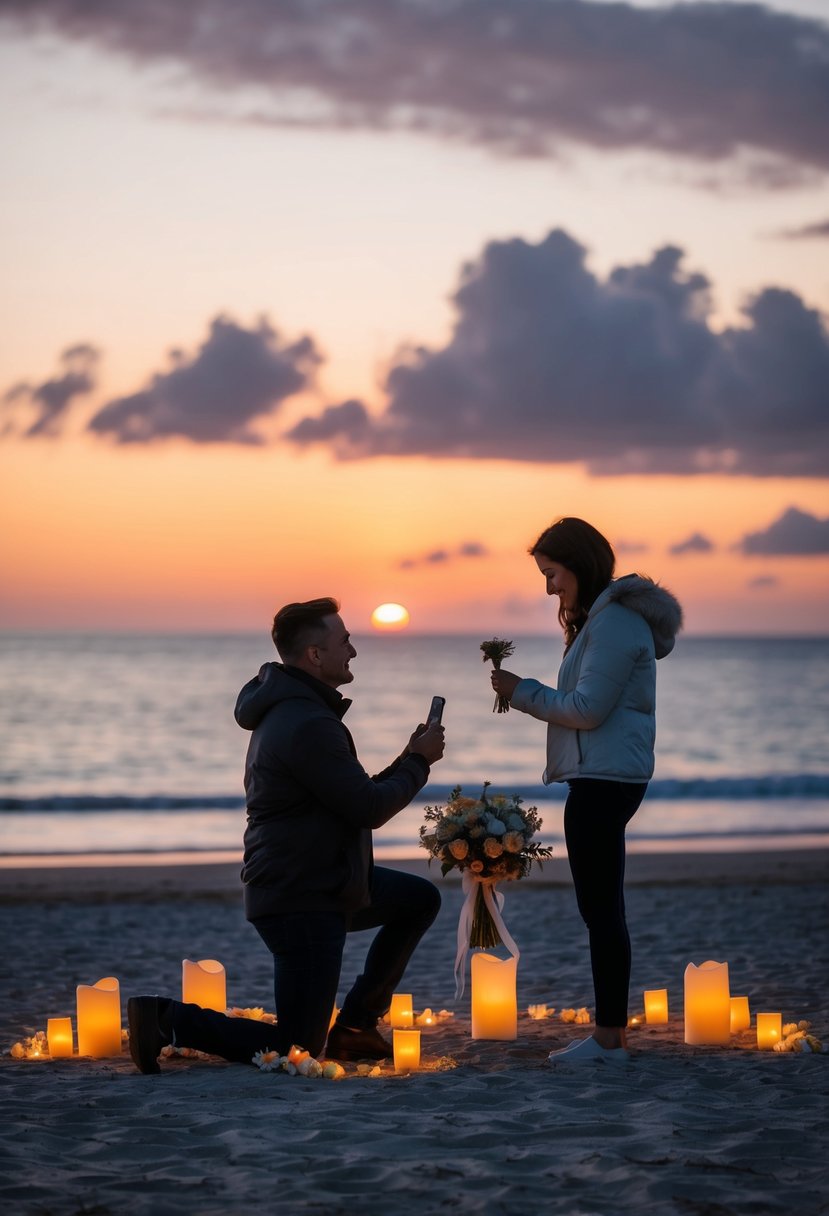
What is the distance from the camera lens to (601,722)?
18.2 ft

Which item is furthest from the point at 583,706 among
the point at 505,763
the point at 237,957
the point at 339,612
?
the point at 505,763

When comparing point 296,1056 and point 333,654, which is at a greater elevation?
point 333,654

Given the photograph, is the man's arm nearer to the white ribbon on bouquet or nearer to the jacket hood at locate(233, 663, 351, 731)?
the jacket hood at locate(233, 663, 351, 731)

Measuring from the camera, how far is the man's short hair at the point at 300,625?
220 inches

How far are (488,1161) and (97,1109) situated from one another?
1.45 meters

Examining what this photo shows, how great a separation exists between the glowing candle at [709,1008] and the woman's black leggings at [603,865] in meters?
0.57

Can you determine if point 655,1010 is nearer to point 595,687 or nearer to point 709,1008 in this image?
point 709,1008

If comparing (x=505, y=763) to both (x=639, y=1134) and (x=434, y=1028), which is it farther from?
(x=639, y=1134)

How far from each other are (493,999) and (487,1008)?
57mm

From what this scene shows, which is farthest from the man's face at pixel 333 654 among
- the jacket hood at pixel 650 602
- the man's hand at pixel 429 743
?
the jacket hood at pixel 650 602

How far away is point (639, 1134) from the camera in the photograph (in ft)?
14.4

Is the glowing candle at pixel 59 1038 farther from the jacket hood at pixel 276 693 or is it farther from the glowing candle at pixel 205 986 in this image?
the jacket hood at pixel 276 693

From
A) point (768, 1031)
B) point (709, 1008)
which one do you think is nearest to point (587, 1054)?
point (709, 1008)

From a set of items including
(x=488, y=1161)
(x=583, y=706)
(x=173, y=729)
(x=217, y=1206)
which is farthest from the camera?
(x=173, y=729)
